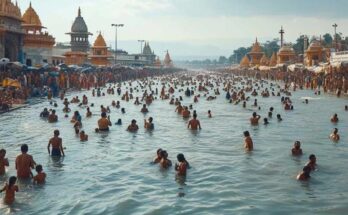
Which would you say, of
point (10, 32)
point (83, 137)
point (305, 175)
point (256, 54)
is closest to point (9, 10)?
point (10, 32)

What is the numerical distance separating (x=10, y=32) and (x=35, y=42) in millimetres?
7942

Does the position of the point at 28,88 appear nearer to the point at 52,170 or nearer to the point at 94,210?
the point at 52,170

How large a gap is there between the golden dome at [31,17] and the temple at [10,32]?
25.3 ft

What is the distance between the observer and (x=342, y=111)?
29.8 meters

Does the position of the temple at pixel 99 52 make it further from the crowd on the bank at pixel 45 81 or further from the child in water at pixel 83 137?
the child in water at pixel 83 137

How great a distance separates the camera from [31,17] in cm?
5231

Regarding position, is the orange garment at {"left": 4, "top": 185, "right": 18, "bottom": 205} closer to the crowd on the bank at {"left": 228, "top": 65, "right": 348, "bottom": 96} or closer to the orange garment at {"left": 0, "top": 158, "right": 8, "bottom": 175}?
the orange garment at {"left": 0, "top": 158, "right": 8, "bottom": 175}

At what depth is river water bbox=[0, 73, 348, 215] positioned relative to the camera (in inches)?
434

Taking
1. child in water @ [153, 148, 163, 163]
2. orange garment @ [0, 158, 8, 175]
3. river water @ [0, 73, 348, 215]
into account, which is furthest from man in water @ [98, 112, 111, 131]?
orange garment @ [0, 158, 8, 175]

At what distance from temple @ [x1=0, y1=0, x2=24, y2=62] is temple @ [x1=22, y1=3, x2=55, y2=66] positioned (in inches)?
115

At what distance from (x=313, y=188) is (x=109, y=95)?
103ft

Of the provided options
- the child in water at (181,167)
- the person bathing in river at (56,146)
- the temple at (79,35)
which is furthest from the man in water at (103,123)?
the temple at (79,35)

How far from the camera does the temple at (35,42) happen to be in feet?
158

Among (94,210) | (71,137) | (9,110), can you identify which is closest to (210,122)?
(71,137)
